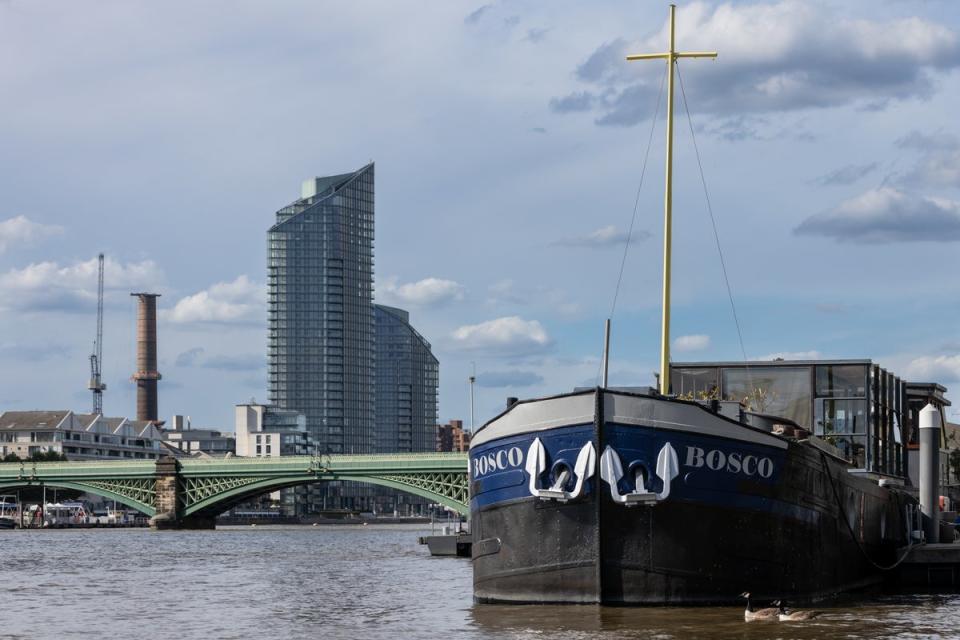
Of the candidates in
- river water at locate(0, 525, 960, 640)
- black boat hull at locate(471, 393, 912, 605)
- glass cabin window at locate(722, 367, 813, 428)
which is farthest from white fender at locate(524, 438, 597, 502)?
glass cabin window at locate(722, 367, 813, 428)

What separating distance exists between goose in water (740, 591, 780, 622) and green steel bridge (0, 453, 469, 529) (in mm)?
96647

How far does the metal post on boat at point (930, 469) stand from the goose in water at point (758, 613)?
59.7 ft

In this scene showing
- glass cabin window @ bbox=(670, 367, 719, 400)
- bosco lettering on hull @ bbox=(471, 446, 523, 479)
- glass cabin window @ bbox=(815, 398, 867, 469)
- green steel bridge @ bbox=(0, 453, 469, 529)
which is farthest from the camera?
green steel bridge @ bbox=(0, 453, 469, 529)

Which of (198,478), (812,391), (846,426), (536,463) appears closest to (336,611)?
(536,463)

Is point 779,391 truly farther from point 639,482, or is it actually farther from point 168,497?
point 168,497

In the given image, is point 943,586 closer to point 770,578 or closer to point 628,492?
point 770,578

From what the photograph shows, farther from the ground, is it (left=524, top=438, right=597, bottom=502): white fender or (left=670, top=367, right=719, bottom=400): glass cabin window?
(left=670, top=367, right=719, bottom=400): glass cabin window

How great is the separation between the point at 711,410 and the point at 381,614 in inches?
447

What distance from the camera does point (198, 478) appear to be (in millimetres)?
147500

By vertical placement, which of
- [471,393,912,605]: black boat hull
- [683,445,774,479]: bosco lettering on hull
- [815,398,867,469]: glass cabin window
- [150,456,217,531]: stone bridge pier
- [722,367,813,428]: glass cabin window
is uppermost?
[722,367,813,428]: glass cabin window

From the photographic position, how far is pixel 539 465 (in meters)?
33.5

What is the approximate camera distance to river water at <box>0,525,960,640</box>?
106 feet

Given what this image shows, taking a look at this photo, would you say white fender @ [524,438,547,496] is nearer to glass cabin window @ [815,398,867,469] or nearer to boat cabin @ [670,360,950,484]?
boat cabin @ [670,360,950,484]

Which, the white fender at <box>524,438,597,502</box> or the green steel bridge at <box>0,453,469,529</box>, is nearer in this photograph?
the white fender at <box>524,438,597,502</box>
